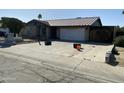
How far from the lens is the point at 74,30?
27.3m

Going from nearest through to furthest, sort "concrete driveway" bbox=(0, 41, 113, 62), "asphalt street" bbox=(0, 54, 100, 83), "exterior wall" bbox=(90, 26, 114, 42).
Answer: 1. "asphalt street" bbox=(0, 54, 100, 83)
2. "concrete driveway" bbox=(0, 41, 113, 62)
3. "exterior wall" bbox=(90, 26, 114, 42)

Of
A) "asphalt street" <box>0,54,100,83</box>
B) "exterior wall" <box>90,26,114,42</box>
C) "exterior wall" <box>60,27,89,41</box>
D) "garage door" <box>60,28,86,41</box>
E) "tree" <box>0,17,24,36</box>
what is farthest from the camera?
"tree" <box>0,17,24,36</box>

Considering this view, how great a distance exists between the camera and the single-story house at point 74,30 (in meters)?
25.5

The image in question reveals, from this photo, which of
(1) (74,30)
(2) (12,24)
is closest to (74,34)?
(1) (74,30)

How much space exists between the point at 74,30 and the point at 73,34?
68cm

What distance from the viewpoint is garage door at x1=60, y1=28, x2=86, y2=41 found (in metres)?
26.3

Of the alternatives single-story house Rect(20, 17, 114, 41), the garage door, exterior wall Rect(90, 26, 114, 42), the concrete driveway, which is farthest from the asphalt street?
the garage door

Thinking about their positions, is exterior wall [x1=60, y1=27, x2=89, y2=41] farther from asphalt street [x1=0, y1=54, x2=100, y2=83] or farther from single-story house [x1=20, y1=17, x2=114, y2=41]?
asphalt street [x1=0, y1=54, x2=100, y2=83]

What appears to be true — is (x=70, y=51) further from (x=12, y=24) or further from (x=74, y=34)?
(x=12, y=24)
